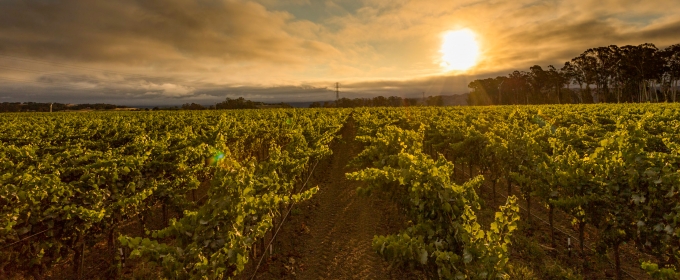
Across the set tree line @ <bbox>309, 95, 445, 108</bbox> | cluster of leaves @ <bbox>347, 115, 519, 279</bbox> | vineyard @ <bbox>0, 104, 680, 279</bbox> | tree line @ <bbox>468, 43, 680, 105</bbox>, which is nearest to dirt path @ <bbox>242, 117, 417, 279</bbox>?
vineyard @ <bbox>0, 104, 680, 279</bbox>

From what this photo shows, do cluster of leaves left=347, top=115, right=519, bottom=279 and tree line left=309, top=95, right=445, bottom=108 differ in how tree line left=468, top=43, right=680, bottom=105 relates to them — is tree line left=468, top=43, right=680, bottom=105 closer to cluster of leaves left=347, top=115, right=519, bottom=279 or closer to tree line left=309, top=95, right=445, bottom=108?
tree line left=309, top=95, right=445, bottom=108

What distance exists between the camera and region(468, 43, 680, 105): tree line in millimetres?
75688

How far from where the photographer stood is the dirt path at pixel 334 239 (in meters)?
9.20

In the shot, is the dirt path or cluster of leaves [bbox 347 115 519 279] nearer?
cluster of leaves [bbox 347 115 519 279]

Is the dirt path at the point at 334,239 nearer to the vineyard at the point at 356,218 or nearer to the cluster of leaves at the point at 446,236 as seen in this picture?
the vineyard at the point at 356,218

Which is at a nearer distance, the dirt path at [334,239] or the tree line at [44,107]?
the dirt path at [334,239]

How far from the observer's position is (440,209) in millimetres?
5582

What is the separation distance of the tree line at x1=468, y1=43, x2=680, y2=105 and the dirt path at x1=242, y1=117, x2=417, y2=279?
8121cm

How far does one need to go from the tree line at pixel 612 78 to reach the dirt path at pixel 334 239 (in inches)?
3197

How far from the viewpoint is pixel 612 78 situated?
286 feet

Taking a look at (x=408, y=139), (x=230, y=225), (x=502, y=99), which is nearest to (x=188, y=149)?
(x=230, y=225)

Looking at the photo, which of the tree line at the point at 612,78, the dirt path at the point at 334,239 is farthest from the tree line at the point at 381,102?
the dirt path at the point at 334,239

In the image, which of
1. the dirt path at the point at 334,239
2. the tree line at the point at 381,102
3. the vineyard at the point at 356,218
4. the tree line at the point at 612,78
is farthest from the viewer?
the tree line at the point at 381,102

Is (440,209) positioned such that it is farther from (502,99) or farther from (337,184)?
(502,99)
